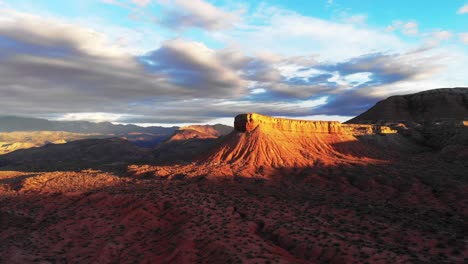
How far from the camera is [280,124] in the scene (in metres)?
89.6

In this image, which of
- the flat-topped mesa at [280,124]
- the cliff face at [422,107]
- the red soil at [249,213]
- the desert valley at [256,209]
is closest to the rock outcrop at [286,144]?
the flat-topped mesa at [280,124]

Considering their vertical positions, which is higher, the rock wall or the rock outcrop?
the rock wall

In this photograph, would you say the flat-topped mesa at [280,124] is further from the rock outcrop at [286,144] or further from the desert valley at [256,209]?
the desert valley at [256,209]

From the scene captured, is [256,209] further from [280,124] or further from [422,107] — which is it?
[422,107]

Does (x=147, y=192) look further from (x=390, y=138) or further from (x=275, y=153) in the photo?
(x=390, y=138)

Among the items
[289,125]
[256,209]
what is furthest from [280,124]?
[256,209]

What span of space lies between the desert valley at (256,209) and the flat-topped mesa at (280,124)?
1.86 feet

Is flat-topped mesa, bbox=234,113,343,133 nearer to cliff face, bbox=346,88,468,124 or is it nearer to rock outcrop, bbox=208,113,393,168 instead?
rock outcrop, bbox=208,113,393,168

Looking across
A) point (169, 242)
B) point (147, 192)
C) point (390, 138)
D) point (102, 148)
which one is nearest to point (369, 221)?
point (169, 242)

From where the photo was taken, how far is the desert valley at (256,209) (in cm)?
2556

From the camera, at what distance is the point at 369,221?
3189 centimetres

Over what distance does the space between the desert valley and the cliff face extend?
235 ft

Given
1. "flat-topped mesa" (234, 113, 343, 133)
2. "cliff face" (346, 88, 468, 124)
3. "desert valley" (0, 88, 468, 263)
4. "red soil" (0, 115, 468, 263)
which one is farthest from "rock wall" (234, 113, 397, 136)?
"cliff face" (346, 88, 468, 124)

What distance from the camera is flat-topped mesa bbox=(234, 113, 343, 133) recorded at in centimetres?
8619
